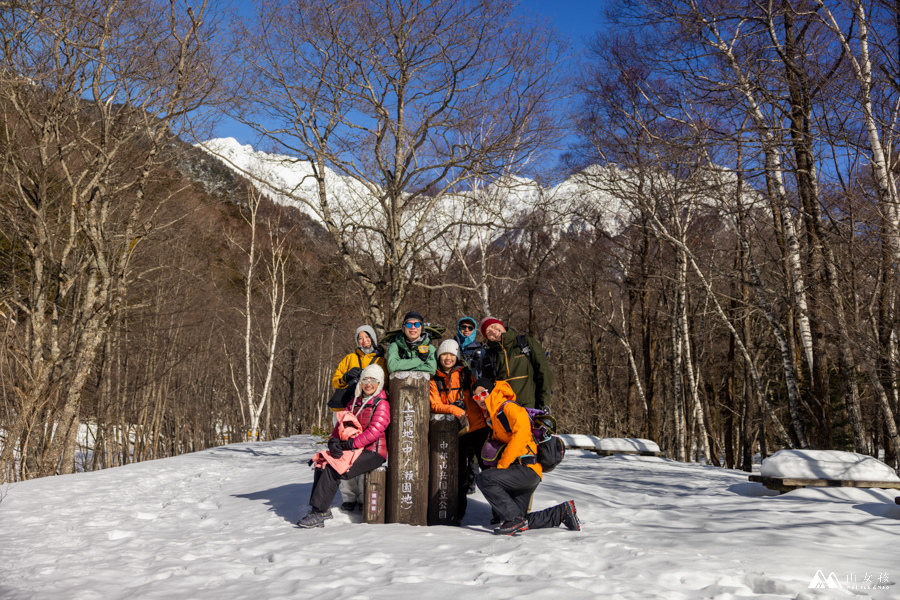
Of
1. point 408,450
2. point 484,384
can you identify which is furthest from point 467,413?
point 408,450

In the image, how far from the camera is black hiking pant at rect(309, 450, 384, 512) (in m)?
4.86

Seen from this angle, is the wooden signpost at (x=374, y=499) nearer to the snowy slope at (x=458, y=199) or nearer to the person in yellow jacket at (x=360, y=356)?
the person in yellow jacket at (x=360, y=356)

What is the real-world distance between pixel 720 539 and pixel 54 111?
480 inches

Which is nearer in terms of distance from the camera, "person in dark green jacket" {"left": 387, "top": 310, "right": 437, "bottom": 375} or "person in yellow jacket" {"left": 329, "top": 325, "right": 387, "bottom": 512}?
"person in dark green jacket" {"left": 387, "top": 310, "right": 437, "bottom": 375}

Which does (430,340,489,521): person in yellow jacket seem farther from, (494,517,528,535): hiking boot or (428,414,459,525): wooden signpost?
(494,517,528,535): hiking boot

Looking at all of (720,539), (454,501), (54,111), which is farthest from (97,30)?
(720,539)

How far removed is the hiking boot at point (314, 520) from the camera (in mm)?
4773

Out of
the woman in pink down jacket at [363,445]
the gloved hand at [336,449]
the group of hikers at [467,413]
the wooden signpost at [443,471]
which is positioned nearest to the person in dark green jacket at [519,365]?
the group of hikers at [467,413]

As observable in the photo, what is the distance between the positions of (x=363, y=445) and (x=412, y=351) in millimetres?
916

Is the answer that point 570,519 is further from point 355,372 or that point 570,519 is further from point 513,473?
point 355,372

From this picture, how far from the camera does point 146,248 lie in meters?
15.2

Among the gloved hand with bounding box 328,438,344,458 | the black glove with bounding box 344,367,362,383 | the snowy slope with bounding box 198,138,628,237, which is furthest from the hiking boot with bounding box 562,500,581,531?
the snowy slope with bounding box 198,138,628,237

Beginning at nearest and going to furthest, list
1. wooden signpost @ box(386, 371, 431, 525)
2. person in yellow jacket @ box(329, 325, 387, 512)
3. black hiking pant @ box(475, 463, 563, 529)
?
black hiking pant @ box(475, 463, 563, 529) < wooden signpost @ box(386, 371, 431, 525) < person in yellow jacket @ box(329, 325, 387, 512)

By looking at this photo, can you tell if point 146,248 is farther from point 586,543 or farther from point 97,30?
point 586,543
